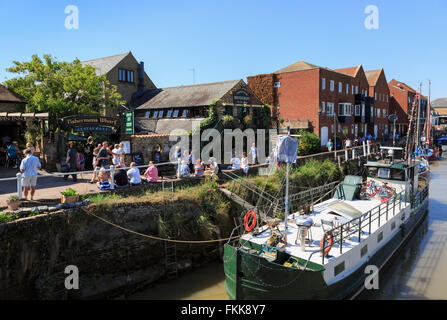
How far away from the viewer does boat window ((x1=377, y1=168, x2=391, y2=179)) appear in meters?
17.7

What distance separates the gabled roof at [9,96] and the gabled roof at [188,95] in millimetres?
9593

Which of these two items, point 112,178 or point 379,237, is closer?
point 112,178

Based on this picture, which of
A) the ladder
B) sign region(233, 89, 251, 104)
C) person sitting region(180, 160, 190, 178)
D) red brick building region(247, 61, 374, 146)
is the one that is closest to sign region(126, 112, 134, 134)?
person sitting region(180, 160, 190, 178)

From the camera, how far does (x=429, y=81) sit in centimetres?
3030

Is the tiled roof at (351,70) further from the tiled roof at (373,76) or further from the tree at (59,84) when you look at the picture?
the tree at (59,84)

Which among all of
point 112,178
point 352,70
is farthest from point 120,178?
point 352,70

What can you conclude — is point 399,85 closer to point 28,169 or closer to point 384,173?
point 384,173

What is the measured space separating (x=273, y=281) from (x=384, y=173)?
11.4m

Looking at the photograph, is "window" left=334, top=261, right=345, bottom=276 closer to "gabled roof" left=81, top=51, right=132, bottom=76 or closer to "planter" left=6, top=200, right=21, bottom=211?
"planter" left=6, top=200, right=21, bottom=211

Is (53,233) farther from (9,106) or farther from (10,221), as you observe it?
(9,106)

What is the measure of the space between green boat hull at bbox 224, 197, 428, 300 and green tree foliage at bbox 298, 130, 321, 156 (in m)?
18.0

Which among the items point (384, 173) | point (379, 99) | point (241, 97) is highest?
point (379, 99)

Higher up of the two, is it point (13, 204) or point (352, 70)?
point (352, 70)

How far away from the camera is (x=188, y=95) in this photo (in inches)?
1085
